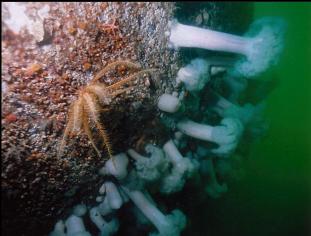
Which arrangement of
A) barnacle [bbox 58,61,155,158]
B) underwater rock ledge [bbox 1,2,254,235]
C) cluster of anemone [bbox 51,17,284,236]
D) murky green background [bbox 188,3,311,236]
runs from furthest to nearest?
murky green background [bbox 188,3,311,236] < cluster of anemone [bbox 51,17,284,236] < barnacle [bbox 58,61,155,158] < underwater rock ledge [bbox 1,2,254,235]

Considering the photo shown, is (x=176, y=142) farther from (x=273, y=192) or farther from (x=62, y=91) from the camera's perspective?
(x=273, y=192)

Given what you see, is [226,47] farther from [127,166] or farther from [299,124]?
[299,124]

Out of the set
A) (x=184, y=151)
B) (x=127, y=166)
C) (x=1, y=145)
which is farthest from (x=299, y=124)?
(x=1, y=145)

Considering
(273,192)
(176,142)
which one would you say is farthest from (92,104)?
(273,192)

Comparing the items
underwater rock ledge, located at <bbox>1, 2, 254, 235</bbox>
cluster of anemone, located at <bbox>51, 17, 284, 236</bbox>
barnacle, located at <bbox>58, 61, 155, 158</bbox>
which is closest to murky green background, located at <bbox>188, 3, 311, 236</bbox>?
cluster of anemone, located at <bbox>51, 17, 284, 236</bbox>

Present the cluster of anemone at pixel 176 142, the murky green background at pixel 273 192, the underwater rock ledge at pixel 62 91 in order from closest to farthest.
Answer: the underwater rock ledge at pixel 62 91 < the cluster of anemone at pixel 176 142 < the murky green background at pixel 273 192

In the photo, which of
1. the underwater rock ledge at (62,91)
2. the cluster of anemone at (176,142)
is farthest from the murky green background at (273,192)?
the underwater rock ledge at (62,91)

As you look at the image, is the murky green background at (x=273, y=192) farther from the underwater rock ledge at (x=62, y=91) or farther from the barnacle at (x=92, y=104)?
the barnacle at (x=92, y=104)

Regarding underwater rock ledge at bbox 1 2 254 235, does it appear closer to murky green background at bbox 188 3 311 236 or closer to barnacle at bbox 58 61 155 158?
barnacle at bbox 58 61 155 158
